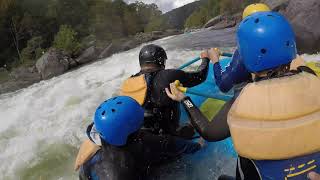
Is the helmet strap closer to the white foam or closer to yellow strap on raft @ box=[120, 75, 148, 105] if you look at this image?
yellow strap on raft @ box=[120, 75, 148, 105]

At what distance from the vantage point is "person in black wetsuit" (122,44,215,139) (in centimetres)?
354

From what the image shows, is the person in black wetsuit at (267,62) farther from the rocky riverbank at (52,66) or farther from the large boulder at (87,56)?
the large boulder at (87,56)

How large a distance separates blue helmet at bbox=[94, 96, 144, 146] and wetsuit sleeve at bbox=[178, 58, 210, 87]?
116 centimetres

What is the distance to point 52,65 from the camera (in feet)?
73.6

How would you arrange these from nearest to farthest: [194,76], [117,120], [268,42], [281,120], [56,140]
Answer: [281,120] → [268,42] → [117,120] → [194,76] → [56,140]

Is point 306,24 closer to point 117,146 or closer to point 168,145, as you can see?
point 168,145

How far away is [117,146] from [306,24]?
10165 mm

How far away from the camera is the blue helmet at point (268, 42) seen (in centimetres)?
174

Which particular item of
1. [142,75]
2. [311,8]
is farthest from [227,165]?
[311,8]

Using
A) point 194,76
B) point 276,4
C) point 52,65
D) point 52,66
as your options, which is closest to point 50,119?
point 194,76

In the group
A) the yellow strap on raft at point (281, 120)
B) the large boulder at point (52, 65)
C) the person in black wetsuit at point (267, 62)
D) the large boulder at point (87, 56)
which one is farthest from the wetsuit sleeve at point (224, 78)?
the large boulder at point (87, 56)

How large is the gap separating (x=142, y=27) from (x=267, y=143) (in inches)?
2088

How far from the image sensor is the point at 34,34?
41438 mm

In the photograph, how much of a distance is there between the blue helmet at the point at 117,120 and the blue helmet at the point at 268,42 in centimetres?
94
